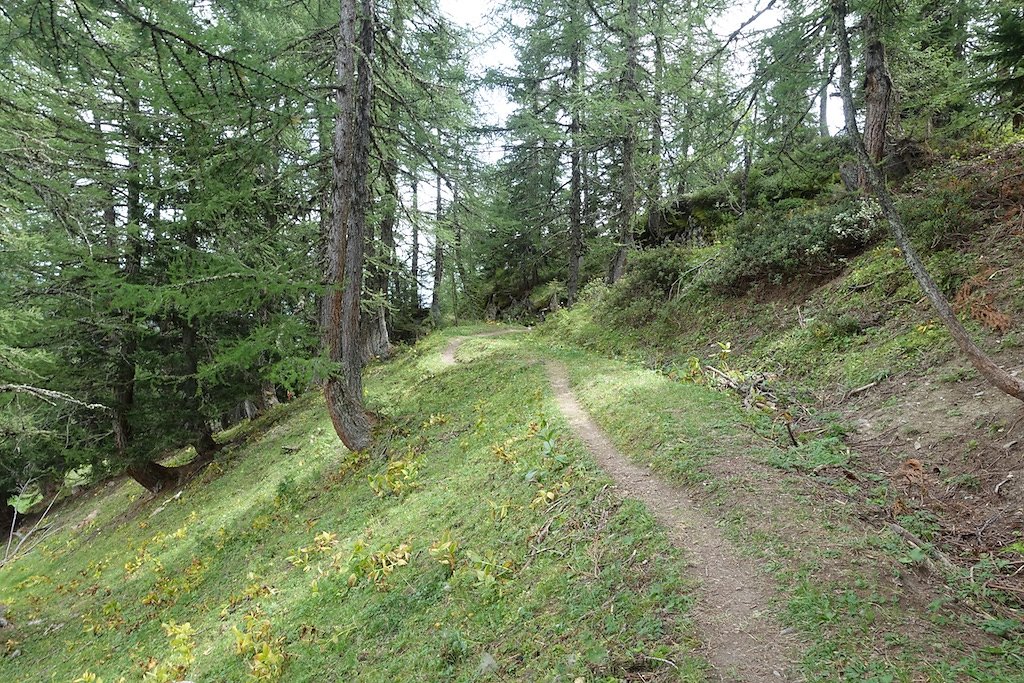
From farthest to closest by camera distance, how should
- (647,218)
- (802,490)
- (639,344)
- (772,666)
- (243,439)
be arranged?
(647,218) → (243,439) → (639,344) → (802,490) → (772,666)

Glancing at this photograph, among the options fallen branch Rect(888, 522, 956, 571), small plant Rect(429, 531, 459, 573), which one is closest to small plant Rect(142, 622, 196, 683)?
small plant Rect(429, 531, 459, 573)

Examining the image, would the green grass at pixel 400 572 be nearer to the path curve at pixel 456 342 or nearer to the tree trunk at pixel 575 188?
the path curve at pixel 456 342

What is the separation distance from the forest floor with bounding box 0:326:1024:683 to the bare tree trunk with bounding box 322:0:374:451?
2.18 meters

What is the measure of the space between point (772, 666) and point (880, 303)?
7609 mm

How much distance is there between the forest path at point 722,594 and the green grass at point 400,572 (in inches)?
7.0

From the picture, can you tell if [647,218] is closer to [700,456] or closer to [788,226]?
[788,226]

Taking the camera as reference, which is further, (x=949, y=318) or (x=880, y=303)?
(x=880, y=303)

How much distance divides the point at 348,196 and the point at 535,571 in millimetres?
7630

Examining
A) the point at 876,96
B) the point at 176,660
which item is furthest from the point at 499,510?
the point at 876,96

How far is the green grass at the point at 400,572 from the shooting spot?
4262 millimetres

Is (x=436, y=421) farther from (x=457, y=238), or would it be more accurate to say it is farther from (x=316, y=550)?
(x=457, y=238)

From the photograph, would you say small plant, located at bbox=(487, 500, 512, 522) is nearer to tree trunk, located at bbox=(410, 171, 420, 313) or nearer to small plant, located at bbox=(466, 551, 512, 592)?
small plant, located at bbox=(466, 551, 512, 592)

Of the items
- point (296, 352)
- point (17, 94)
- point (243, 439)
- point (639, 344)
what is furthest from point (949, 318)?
point (243, 439)

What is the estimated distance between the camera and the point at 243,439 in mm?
17031
